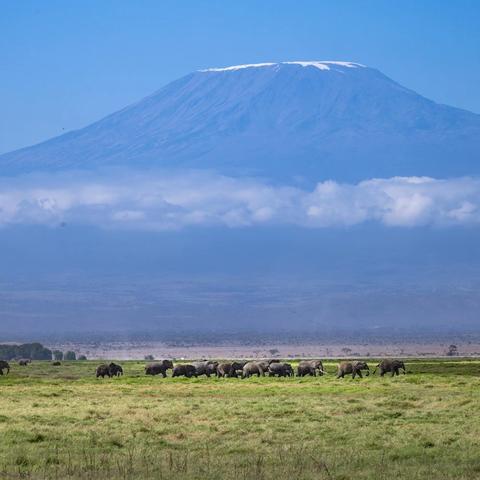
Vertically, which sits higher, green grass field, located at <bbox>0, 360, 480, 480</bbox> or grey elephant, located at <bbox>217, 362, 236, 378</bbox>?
grey elephant, located at <bbox>217, 362, 236, 378</bbox>

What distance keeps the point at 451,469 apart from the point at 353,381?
33.9 meters

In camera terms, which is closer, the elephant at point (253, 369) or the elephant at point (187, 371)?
the elephant at point (253, 369)

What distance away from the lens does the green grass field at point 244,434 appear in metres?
24.5

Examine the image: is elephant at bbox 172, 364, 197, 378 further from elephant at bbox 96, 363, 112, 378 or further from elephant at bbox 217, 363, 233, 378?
elephant at bbox 96, 363, 112, 378

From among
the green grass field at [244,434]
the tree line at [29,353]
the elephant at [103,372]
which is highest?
the tree line at [29,353]

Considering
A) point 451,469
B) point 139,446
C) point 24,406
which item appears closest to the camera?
point 451,469

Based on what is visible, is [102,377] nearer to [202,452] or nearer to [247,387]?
[247,387]

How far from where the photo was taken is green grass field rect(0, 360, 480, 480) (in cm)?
2455

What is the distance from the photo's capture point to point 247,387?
2140 inches

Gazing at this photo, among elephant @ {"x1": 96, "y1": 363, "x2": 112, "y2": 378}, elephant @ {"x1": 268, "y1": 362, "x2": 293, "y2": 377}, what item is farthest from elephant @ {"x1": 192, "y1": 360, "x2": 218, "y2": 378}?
elephant @ {"x1": 96, "y1": 363, "x2": 112, "y2": 378}

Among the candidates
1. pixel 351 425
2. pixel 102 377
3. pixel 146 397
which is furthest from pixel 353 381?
pixel 351 425

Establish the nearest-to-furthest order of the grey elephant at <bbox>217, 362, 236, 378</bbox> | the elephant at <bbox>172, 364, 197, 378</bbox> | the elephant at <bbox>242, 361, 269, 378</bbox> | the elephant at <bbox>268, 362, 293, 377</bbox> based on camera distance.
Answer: the elephant at <bbox>268, 362, 293, 377</bbox> < the elephant at <bbox>242, 361, 269, 378</bbox> < the grey elephant at <bbox>217, 362, 236, 378</bbox> < the elephant at <bbox>172, 364, 197, 378</bbox>

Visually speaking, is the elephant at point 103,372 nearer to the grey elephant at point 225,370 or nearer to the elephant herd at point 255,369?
the elephant herd at point 255,369

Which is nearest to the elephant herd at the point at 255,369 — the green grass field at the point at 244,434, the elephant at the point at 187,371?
the elephant at the point at 187,371
